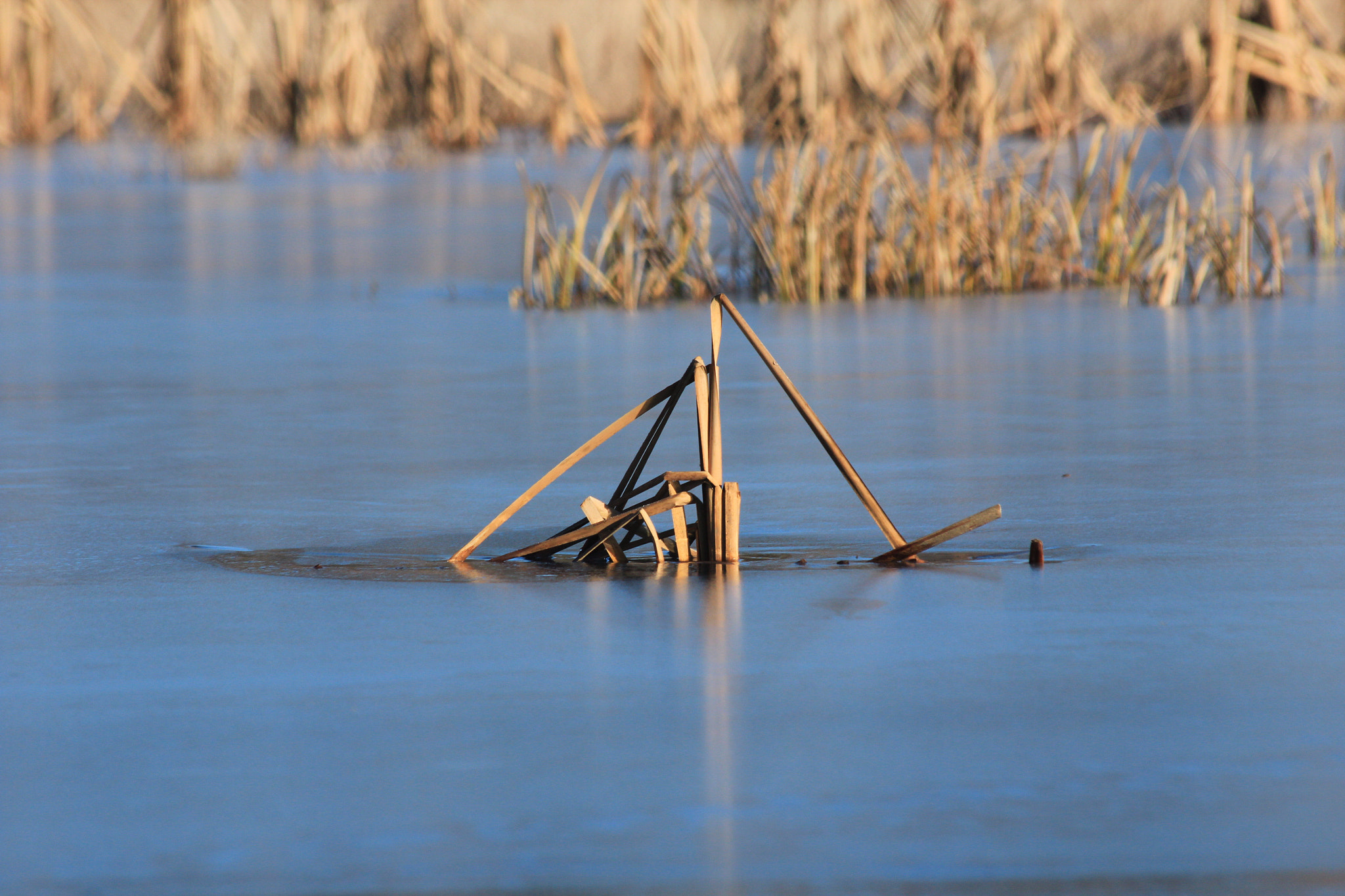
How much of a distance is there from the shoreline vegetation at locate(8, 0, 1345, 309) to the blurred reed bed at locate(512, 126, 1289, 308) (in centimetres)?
1

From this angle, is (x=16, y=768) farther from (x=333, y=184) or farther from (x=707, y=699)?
(x=333, y=184)

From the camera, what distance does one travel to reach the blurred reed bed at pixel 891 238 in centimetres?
618

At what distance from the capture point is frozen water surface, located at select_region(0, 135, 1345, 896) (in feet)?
5.33

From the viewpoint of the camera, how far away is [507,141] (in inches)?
617

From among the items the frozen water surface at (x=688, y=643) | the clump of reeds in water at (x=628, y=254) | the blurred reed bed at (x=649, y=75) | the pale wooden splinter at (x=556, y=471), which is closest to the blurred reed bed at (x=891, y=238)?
the clump of reeds in water at (x=628, y=254)

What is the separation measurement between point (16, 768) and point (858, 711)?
2.67 feet

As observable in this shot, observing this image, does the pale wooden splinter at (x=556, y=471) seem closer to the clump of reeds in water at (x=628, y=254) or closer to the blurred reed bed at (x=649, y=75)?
the clump of reeds in water at (x=628, y=254)

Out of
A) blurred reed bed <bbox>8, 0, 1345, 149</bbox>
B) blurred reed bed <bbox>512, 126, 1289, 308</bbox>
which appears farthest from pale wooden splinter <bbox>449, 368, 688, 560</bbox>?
blurred reed bed <bbox>8, 0, 1345, 149</bbox>

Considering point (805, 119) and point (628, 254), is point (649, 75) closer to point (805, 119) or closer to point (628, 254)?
point (805, 119)

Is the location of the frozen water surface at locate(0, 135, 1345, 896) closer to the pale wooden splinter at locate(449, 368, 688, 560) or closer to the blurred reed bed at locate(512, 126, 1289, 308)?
the pale wooden splinter at locate(449, 368, 688, 560)

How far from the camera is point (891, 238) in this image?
6277 mm

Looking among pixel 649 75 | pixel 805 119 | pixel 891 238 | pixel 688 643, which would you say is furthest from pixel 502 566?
pixel 649 75

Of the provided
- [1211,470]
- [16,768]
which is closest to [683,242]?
[1211,470]

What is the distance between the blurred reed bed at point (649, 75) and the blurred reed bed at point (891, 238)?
136 inches
